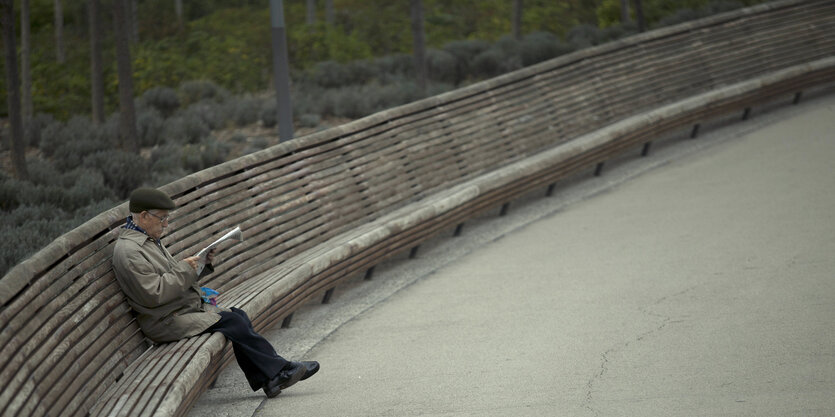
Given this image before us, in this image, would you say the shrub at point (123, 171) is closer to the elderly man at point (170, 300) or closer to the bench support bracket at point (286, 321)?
the bench support bracket at point (286, 321)

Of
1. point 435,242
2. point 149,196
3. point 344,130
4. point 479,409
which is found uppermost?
point 149,196

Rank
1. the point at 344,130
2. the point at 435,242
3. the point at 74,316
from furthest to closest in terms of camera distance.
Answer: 1. the point at 435,242
2. the point at 344,130
3. the point at 74,316

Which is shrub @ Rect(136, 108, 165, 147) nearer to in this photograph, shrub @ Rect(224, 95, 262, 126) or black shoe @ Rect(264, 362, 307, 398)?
shrub @ Rect(224, 95, 262, 126)

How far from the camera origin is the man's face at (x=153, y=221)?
230 inches

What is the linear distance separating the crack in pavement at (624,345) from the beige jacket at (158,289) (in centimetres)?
214

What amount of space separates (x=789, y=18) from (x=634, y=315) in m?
8.88

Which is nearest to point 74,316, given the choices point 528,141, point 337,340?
point 337,340

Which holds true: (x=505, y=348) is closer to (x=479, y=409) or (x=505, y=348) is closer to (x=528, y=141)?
(x=479, y=409)

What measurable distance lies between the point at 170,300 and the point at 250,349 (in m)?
0.55

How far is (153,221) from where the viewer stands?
5.88m

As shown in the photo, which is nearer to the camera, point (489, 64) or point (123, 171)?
point (123, 171)

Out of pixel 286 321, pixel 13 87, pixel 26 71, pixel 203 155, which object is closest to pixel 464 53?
pixel 26 71

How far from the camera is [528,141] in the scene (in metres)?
11.3

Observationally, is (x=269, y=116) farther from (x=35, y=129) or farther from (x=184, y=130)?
(x=35, y=129)
